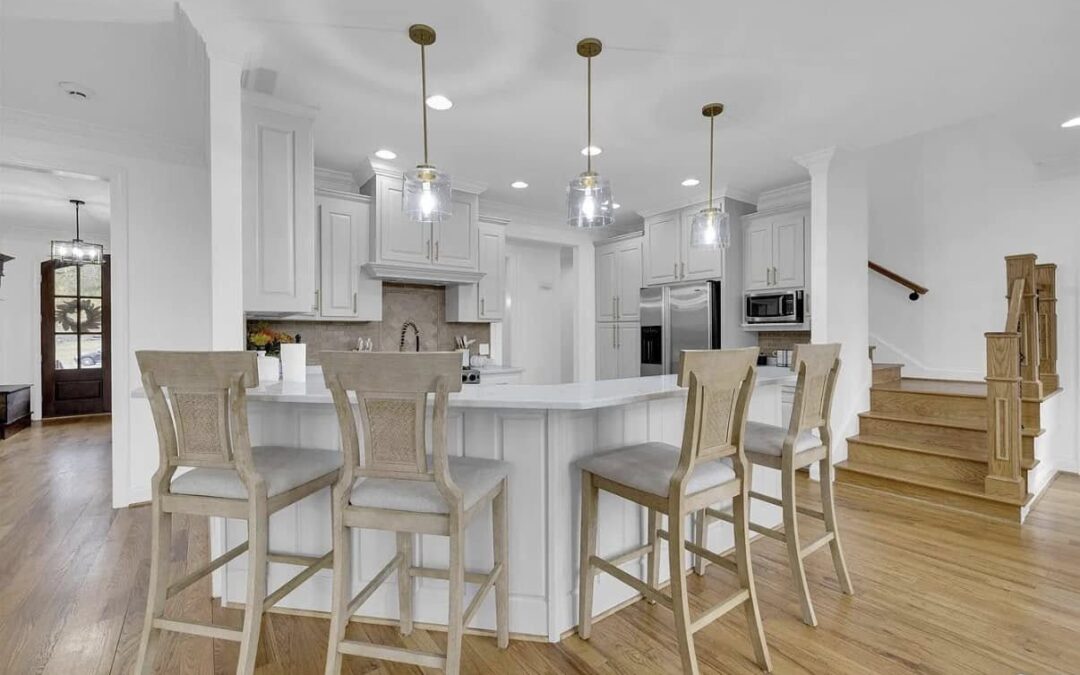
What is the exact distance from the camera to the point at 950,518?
306 cm

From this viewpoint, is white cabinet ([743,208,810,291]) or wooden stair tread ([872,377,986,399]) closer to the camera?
wooden stair tread ([872,377,986,399])

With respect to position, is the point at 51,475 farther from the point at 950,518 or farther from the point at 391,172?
the point at 950,518

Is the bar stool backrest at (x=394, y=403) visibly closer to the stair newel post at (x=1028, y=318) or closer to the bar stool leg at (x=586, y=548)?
the bar stool leg at (x=586, y=548)

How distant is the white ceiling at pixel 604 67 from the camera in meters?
2.10

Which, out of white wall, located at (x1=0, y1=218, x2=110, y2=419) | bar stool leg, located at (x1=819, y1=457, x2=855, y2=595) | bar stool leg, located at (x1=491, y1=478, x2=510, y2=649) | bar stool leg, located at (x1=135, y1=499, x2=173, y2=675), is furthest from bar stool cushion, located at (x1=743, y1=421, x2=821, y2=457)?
white wall, located at (x1=0, y1=218, x2=110, y2=419)

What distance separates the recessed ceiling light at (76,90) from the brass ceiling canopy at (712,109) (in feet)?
11.2

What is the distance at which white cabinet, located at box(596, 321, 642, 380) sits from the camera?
17.5 feet

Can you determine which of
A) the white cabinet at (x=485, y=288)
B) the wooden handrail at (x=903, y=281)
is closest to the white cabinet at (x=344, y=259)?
the white cabinet at (x=485, y=288)

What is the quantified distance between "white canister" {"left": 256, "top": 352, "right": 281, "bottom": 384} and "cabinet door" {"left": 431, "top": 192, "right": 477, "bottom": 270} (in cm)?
211

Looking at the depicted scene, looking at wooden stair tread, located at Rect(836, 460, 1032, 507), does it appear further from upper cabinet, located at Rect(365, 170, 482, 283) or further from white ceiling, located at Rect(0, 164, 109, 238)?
white ceiling, located at Rect(0, 164, 109, 238)

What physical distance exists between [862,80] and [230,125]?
3086 mm

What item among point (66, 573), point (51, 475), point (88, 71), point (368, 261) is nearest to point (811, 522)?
point (368, 261)

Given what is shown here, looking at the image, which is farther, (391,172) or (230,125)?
(391,172)

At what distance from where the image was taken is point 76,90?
2.76m
